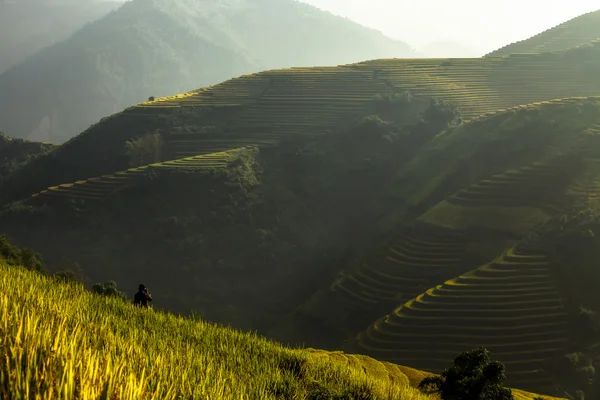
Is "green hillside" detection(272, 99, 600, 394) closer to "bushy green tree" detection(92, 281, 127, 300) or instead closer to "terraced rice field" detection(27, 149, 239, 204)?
"bushy green tree" detection(92, 281, 127, 300)

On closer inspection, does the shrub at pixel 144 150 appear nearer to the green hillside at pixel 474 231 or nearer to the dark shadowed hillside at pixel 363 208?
the dark shadowed hillside at pixel 363 208

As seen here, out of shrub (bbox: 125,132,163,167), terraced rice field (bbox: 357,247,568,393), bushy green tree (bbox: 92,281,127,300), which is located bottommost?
terraced rice field (bbox: 357,247,568,393)

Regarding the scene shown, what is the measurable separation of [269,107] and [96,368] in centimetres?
11511

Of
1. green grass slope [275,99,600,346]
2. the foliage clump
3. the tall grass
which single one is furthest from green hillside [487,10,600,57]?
the tall grass

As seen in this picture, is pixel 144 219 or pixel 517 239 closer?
pixel 517 239

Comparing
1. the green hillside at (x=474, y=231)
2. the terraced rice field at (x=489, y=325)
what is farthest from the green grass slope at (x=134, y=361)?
the green hillside at (x=474, y=231)

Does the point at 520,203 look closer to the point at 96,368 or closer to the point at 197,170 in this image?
the point at 197,170

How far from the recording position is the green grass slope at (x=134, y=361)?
2.99 metres

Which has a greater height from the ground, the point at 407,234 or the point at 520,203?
the point at 520,203

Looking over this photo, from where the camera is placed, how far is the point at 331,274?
69.2m

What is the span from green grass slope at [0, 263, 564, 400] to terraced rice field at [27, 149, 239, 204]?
79534 millimetres

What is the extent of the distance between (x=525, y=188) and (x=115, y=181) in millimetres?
75294

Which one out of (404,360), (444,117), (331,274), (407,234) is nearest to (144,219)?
(331,274)

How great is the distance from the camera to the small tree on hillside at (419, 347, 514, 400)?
12.9 meters
